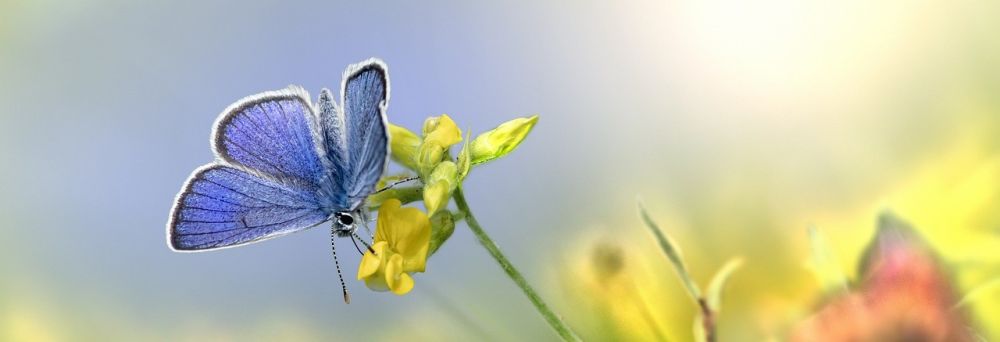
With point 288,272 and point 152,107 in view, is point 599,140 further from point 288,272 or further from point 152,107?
point 152,107

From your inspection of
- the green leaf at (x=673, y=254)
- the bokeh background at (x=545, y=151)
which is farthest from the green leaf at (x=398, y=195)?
the bokeh background at (x=545, y=151)

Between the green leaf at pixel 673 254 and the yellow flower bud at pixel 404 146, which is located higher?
the yellow flower bud at pixel 404 146

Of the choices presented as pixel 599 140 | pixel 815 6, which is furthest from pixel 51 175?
pixel 815 6

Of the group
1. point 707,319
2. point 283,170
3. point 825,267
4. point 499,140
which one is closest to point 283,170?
point 283,170

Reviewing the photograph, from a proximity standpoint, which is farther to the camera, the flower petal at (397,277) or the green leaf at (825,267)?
the green leaf at (825,267)

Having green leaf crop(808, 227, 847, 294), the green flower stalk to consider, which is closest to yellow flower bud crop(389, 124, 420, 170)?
the green flower stalk

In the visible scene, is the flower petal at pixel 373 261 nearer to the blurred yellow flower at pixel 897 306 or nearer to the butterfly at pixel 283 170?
the butterfly at pixel 283 170

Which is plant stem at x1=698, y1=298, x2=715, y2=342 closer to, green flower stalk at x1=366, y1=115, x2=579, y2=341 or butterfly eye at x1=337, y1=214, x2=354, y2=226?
green flower stalk at x1=366, y1=115, x2=579, y2=341
